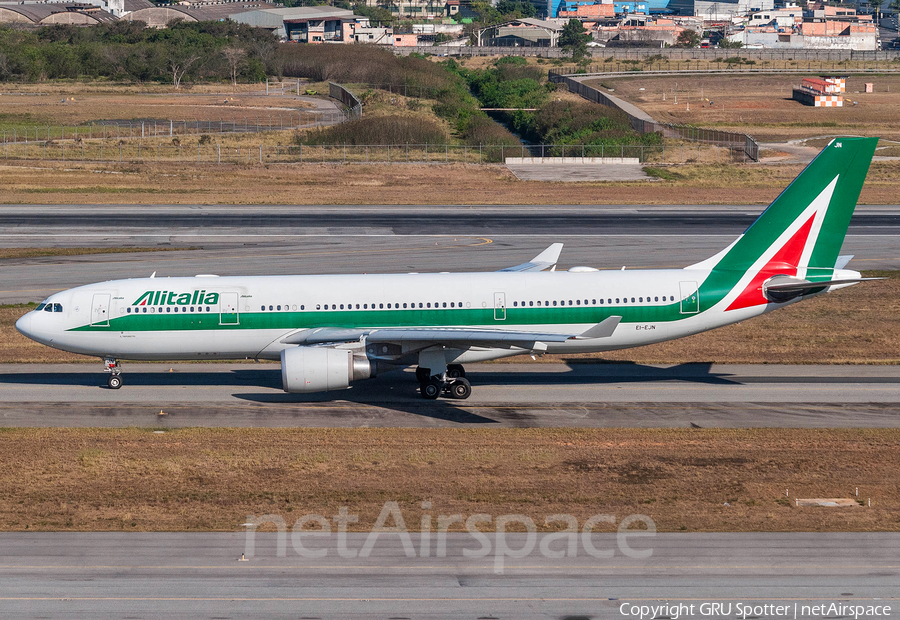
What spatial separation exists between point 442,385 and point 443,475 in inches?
331

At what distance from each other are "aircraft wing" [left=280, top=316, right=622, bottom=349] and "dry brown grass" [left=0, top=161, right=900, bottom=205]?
163ft

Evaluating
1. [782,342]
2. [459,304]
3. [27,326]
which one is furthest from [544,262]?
[27,326]

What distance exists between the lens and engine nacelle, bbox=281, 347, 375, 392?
1350 inches

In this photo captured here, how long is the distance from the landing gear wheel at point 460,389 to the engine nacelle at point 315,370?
460 cm

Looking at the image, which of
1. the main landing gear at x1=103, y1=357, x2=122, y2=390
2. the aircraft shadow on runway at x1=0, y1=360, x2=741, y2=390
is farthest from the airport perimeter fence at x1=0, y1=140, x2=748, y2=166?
the main landing gear at x1=103, y1=357, x2=122, y2=390

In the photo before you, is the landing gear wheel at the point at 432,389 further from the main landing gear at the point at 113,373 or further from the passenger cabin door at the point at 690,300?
the main landing gear at the point at 113,373

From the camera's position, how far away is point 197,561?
23.0 metres

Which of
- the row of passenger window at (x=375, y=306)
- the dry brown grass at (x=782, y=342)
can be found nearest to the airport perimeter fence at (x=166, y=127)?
the dry brown grass at (x=782, y=342)

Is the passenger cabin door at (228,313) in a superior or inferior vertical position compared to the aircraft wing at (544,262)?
inferior


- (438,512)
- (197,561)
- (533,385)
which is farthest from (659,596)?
(533,385)

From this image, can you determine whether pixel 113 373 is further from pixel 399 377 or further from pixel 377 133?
pixel 377 133

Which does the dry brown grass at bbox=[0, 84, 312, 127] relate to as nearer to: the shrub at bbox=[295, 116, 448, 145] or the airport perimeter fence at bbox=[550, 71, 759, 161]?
the shrub at bbox=[295, 116, 448, 145]

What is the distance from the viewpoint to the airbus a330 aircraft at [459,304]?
3694 cm

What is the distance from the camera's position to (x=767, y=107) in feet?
527
